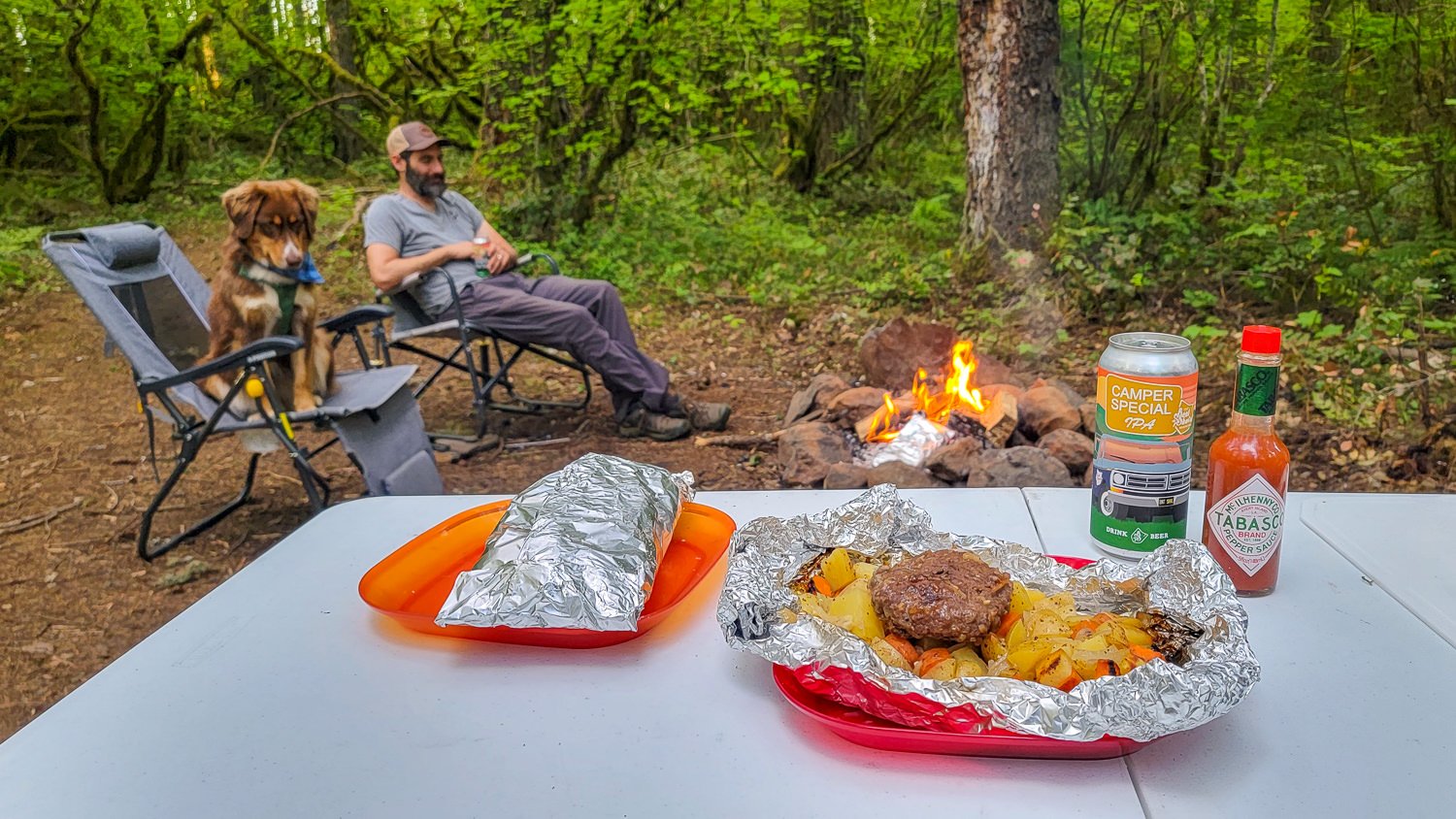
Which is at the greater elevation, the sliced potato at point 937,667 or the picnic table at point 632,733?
the sliced potato at point 937,667

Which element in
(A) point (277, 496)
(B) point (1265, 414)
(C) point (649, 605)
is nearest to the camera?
(B) point (1265, 414)

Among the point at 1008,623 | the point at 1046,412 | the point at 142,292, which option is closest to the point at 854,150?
the point at 1046,412

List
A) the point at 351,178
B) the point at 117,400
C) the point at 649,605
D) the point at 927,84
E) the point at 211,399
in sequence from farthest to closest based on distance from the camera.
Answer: the point at 351,178
the point at 927,84
the point at 117,400
the point at 211,399
the point at 649,605

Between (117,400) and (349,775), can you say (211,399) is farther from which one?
(349,775)

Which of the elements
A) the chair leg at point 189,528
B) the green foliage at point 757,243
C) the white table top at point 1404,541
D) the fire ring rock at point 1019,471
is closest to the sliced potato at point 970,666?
the white table top at point 1404,541

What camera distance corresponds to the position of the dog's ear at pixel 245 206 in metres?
3.44

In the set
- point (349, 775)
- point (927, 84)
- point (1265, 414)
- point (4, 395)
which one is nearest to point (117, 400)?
point (4, 395)

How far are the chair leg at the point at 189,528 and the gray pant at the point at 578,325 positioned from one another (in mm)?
1142

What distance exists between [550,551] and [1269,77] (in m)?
6.06

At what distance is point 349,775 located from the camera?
3.24 feet

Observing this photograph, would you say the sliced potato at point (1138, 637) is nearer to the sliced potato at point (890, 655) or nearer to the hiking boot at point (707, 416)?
the sliced potato at point (890, 655)

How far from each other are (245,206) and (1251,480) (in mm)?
3258

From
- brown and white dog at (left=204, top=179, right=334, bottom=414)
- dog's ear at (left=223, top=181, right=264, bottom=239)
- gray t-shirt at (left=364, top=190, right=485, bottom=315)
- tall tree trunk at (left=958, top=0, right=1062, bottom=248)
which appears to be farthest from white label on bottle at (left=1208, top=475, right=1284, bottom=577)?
tall tree trunk at (left=958, top=0, right=1062, bottom=248)

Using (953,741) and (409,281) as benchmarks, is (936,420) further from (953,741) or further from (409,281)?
(953,741)
